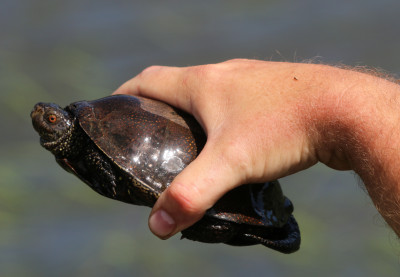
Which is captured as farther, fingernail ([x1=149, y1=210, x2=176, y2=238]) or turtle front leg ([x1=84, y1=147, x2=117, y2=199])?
turtle front leg ([x1=84, y1=147, x2=117, y2=199])

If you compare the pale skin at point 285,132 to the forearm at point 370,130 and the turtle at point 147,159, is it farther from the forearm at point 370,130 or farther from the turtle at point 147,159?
the turtle at point 147,159

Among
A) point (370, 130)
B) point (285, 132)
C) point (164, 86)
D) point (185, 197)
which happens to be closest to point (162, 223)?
point (185, 197)

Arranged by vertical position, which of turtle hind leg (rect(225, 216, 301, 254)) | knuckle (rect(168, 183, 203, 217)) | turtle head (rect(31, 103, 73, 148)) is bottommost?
turtle hind leg (rect(225, 216, 301, 254))

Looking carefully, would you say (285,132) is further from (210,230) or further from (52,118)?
(52,118)

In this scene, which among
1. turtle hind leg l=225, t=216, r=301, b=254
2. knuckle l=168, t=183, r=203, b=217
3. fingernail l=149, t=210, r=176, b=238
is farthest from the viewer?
turtle hind leg l=225, t=216, r=301, b=254

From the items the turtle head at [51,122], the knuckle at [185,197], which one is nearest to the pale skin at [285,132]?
the knuckle at [185,197]

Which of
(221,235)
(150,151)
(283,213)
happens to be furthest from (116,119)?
(283,213)

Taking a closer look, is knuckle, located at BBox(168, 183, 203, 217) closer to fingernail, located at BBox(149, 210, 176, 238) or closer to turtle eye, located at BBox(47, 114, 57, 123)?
fingernail, located at BBox(149, 210, 176, 238)

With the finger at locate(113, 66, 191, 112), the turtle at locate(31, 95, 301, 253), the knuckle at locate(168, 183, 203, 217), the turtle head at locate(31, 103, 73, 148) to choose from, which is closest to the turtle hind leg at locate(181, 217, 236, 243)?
the turtle at locate(31, 95, 301, 253)
